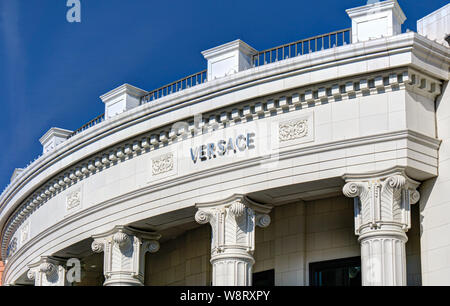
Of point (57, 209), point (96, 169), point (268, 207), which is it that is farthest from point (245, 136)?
point (57, 209)

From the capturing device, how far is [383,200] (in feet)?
101

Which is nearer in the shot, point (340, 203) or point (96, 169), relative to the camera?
point (340, 203)

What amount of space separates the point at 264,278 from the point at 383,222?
720 centimetres

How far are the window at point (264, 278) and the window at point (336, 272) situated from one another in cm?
168

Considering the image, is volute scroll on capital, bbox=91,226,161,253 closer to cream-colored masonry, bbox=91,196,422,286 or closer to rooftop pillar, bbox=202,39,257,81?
cream-colored masonry, bbox=91,196,422,286

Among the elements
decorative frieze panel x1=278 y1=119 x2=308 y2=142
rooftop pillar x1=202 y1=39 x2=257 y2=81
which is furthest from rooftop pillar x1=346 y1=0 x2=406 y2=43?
rooftop pillar x1=202 y1=39 x2=257 y2=81

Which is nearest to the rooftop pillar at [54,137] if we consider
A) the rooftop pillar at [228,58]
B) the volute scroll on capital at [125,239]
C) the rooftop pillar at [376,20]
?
the volute scroll on capital at [125,239]

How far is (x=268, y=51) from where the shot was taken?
34.9 m
